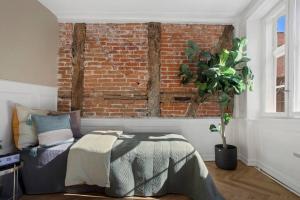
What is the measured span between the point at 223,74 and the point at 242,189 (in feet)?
4.92

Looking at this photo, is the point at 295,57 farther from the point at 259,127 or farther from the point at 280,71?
the point at 259,127

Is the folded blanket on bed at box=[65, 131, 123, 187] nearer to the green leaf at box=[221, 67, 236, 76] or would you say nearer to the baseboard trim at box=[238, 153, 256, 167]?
the green leaf at box=[221, 67, 236, 76]

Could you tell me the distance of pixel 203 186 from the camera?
1.92 m

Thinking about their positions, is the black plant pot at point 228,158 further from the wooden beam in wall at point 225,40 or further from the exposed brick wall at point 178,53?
the wooden beam in wall at point 225,40

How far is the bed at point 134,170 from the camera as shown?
6.82 feet

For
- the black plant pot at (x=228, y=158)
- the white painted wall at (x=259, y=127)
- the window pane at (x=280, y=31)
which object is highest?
the window pane at (x=280, y=31)

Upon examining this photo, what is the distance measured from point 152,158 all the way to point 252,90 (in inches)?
78.9

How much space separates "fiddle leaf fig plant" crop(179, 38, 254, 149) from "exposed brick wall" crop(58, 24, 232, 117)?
32 cm

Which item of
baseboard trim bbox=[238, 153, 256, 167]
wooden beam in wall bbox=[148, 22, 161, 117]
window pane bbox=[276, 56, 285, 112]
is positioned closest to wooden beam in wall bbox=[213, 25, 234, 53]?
window pane bbox=[276, 56, 285, 112]

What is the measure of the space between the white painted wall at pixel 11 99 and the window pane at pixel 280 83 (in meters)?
3.40

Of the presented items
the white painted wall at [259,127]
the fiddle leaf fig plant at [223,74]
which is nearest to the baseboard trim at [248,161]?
the white painted wall at [259,127]

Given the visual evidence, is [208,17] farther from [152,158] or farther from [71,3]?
[152,158]

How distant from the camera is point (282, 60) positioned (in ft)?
8.92

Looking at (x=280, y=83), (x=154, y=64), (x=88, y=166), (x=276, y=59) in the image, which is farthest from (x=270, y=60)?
(x=88, y=166)
